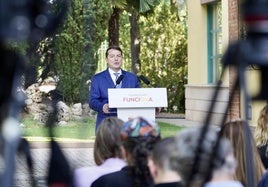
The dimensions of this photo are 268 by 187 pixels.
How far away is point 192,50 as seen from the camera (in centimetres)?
1827

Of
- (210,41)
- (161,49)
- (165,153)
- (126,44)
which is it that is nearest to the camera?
(165,153)

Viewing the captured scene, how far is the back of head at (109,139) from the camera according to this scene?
3309 millimetres

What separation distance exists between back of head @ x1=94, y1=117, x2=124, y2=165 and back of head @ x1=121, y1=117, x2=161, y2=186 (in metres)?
0.94

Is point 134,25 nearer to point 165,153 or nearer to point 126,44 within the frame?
point 126,44

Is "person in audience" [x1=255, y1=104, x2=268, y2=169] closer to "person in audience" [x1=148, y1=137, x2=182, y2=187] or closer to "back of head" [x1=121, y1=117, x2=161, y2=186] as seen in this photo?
"person in audience" [x1=148, y1=137, x2=182, y2=187]

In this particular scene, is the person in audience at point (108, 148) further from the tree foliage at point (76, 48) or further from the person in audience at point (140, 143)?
the tree foliage at point (76, 48)

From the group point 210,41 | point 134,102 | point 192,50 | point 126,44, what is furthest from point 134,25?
point 134,102

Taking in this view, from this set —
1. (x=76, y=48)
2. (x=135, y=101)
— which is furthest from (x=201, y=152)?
(x=135, y=101)

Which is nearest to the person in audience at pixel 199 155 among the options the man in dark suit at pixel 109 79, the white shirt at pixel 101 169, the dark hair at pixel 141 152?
the dark hair at pixel 141 152

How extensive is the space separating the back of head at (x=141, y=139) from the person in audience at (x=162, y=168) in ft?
0.08

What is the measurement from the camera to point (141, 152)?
7.43 feet

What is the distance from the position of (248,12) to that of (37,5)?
31 cm

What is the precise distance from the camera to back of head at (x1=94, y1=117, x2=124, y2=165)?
3309mm

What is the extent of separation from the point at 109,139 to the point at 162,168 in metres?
0.94
